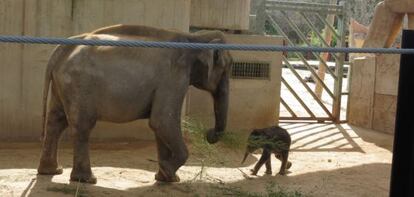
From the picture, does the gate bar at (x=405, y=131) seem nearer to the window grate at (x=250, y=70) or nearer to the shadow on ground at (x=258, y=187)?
the shadow on ground at (x=258, y=187)

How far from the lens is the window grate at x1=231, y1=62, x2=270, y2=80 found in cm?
1076

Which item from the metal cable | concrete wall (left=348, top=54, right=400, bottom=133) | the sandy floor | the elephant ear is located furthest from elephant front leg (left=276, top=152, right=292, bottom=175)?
concrete wall (left=348, top=54, right=400, bottom=133)

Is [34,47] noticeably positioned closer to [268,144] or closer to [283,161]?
[268,144]

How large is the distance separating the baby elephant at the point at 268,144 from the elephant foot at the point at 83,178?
1.94 metres

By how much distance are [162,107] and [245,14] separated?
488cm

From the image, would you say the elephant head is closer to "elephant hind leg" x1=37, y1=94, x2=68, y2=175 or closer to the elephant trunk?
the elephant trunk

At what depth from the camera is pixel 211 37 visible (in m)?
6.74

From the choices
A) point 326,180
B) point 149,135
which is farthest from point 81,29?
point 326,180

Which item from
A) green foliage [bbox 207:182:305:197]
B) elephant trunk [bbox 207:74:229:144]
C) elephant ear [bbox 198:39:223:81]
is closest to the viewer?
green foliage [bbox 207:182:305:197]

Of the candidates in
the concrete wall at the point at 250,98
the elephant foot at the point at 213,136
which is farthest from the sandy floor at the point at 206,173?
the concrete wall at the point at 250,98

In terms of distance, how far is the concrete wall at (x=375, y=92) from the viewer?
1174 cm

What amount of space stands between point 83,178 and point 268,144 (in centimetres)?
233

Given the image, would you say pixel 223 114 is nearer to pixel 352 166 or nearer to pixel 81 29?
pixel 352 166

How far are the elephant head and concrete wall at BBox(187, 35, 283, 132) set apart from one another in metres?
3.36
